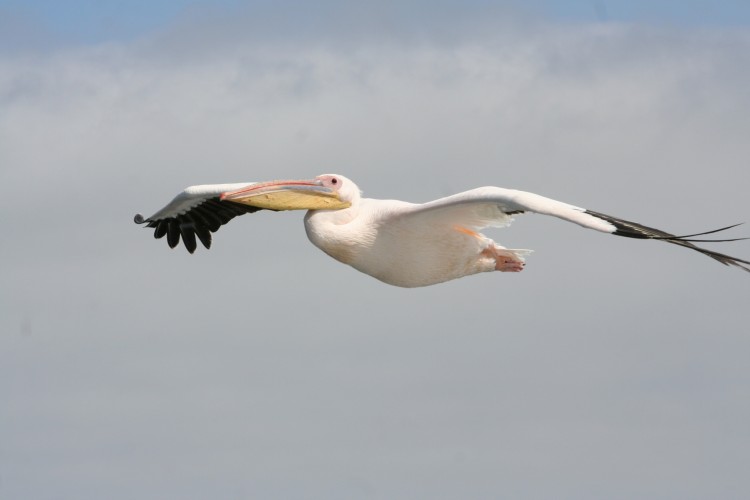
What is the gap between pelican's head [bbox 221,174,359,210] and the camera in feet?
39.0

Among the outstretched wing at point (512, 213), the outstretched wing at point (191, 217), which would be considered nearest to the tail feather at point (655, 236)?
the outstretched wing at point (512, 213)

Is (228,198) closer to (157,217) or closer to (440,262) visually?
(440,262)

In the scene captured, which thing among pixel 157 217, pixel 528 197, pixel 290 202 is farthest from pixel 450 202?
pixel 157 217

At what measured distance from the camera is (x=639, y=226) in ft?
36.5

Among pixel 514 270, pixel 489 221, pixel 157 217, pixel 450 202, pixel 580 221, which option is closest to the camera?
pixel 580 221

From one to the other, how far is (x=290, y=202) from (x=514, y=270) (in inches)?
97.1

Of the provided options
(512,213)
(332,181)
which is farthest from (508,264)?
(332,181)

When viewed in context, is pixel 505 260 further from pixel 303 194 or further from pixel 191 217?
pixel 191 217

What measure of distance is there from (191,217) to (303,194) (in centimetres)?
356

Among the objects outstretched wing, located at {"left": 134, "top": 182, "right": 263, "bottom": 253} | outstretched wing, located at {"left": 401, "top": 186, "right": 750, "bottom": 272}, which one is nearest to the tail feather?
outstretched wing, located at {"left": 401, "top": 186, "right": 750, "bottom": 272}

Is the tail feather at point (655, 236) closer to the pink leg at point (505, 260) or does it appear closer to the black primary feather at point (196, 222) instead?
the pink leg at point (505, 260)

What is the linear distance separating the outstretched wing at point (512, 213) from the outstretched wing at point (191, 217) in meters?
3.27

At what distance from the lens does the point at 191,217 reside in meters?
15.1

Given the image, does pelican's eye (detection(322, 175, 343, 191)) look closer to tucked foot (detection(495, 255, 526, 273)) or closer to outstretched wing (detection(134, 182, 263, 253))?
tucked foot (detection(495, 255, 526, 273))
